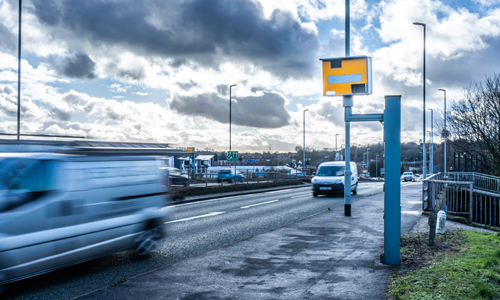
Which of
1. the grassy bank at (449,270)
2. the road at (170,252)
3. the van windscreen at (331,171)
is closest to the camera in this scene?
the grassy bank at (449,270)

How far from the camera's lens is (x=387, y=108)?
20.7 feet

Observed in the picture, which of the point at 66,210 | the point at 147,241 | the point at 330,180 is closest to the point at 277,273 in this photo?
the point at 147,241

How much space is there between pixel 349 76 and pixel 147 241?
6854 mm

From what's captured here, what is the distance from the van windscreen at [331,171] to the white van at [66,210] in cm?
1635

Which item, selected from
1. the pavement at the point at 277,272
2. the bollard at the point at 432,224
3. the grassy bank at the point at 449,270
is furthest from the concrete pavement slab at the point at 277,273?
the bollard at the point at 432,224

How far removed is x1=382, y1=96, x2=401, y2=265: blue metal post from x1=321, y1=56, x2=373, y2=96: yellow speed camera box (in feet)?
14.0

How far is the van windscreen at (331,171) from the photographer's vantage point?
22.0 m

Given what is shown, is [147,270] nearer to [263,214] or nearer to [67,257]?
[67,257]

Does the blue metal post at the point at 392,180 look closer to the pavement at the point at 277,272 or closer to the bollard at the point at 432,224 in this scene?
the pavement at the point at 277,272

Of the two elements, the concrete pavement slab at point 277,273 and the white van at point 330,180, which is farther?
the white van at point 330,180

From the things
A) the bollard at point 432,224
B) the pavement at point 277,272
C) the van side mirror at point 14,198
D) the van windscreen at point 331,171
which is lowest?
the pavement at point 277,272

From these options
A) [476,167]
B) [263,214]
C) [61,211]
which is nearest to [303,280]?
[61,211]

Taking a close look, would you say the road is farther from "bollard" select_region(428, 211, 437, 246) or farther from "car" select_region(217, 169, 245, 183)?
"car" select_region(217, 169, 245, 183)

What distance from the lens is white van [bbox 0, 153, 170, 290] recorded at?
4.80 metres
